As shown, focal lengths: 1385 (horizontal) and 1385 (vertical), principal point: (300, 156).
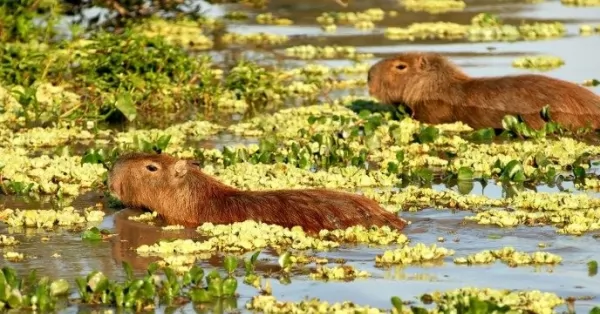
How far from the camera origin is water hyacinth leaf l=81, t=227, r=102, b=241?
330 inches

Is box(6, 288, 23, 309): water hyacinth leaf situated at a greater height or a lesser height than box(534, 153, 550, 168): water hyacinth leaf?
greater

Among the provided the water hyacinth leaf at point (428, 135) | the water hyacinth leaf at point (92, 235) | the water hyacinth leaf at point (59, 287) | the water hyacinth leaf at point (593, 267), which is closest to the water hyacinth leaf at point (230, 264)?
the water hyacinth leaf at point (59, 287)

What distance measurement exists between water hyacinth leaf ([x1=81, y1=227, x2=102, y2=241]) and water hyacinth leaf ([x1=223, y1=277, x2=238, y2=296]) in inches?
65.3

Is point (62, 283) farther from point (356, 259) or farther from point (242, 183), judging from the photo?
point (242, 183)

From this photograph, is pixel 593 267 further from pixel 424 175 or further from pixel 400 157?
pixel 400 157

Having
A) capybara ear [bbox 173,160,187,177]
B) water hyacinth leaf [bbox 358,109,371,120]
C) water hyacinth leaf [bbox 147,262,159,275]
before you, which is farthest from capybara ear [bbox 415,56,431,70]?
water hyacinth leaf [bbox 147,262,159,275]

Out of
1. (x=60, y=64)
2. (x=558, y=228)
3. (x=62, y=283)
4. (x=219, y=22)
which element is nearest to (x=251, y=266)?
(x=62, y=283)

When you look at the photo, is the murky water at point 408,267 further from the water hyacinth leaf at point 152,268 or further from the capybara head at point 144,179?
the water hyacinth leaf at point 152,268

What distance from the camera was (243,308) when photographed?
268 inches

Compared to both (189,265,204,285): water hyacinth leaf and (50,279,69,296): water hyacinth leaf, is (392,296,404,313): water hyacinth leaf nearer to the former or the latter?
(189,265,204,285): water hyacinth leaf

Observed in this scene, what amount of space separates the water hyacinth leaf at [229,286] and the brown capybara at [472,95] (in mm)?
5706

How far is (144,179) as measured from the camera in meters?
9.12

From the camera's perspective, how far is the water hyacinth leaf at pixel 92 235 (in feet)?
27.5

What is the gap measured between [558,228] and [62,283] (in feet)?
10.1
